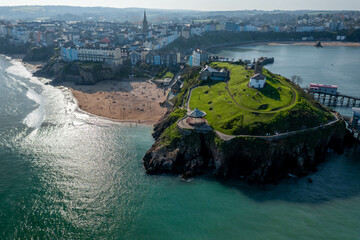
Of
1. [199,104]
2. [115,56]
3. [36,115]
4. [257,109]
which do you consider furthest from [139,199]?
[115,56]

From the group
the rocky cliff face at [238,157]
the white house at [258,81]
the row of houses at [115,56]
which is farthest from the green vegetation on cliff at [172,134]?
the row of houses at [115,56]

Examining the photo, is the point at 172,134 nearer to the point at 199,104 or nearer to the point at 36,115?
the point at 199,104

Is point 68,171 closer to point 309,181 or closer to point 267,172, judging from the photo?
point 267,172

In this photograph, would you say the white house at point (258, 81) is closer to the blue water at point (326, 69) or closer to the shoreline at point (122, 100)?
the shoreline at point (122, 100)

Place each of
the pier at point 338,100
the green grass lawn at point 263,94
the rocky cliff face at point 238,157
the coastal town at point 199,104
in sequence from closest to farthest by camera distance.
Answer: the rocky cliff face at point 238,157, the coastal town at point 199,104, the green grass lawn at point 263,94, the pier at point 338,100

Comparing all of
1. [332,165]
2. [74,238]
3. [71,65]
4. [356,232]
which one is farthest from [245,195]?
[71,65]

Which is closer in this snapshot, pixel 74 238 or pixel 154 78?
pixel 74 238
